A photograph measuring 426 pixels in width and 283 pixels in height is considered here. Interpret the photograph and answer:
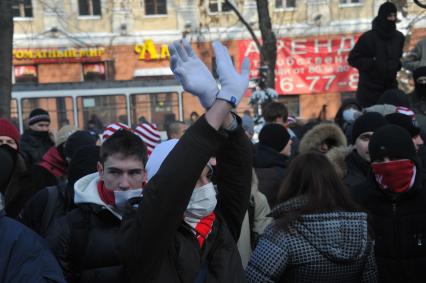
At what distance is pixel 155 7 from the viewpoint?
26.5 m

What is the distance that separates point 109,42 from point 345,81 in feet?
39.0

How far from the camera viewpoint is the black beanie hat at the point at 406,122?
404cm

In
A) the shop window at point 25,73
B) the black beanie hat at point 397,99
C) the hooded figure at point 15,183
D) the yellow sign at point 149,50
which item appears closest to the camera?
the hooded figure at point 15,183

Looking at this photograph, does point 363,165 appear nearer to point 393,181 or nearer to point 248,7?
point 393,181

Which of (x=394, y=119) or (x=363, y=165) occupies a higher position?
(x=394, y=119)

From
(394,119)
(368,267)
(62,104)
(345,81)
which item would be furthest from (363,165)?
(345,81)

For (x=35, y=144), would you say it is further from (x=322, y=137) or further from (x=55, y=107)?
(x=55, y=107)

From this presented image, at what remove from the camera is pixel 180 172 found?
1.61 meters

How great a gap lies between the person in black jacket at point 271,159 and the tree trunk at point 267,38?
29.0ft

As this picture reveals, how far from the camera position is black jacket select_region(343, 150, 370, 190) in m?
3.77

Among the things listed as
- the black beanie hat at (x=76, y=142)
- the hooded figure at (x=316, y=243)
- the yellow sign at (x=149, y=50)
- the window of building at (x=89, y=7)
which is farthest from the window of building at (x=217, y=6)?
the hooded figure at (x=316, y=243)

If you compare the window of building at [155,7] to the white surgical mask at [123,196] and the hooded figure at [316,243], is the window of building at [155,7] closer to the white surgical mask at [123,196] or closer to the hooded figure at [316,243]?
the hooded figure at [316,243]

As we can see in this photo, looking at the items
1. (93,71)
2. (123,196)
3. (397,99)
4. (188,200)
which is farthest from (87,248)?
(93,71)

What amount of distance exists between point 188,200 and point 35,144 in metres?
5.41
